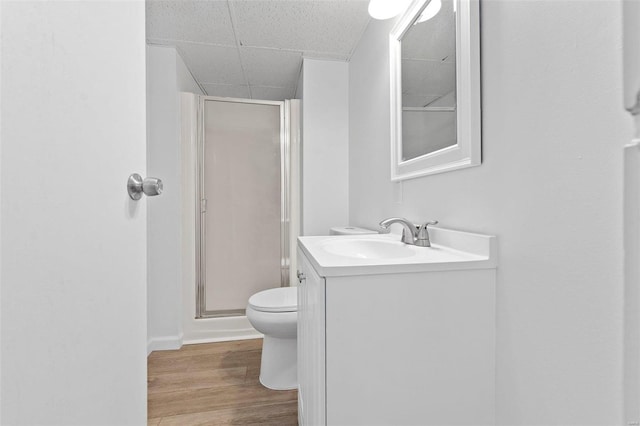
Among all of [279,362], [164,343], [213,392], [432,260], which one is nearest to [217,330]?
[164,343]

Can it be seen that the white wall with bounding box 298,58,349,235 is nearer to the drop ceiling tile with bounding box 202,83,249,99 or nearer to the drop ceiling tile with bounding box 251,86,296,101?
the drop ceiling tile with bounding box 251,86,296,101

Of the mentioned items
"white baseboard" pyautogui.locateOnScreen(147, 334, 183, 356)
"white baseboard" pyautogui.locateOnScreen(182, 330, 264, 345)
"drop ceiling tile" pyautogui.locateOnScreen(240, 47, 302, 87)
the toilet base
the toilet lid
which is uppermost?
"drop ceiling tile" pyautogui.locateOnScreen(240, 47, 302, 87)

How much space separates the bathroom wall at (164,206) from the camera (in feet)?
6.67

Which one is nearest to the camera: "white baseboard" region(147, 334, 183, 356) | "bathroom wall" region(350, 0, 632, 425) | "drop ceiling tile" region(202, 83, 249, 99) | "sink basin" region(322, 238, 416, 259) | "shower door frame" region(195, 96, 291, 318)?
"bathroom wall" region(350, 0, 632, 425)

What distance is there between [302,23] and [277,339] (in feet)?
6.10

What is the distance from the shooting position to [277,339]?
5.26ft

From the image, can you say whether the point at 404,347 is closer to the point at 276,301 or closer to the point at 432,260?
the point at 432,260

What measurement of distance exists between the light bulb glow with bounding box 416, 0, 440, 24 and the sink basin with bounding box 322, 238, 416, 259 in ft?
2.88

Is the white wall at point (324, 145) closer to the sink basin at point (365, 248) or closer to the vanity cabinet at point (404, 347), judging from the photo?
the sink basin at point (365, 248)

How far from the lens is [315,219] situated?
224 centimetres

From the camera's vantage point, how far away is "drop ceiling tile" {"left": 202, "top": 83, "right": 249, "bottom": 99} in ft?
8.99

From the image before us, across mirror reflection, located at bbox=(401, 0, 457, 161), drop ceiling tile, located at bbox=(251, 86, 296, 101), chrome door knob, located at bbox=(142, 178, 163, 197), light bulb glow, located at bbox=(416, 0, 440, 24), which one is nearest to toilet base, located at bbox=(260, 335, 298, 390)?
mirror reflection, located at bbox=(401, 0, 457, 161)

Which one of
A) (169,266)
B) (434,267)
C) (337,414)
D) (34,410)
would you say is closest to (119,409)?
(34,410)

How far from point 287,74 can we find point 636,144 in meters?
2.64
